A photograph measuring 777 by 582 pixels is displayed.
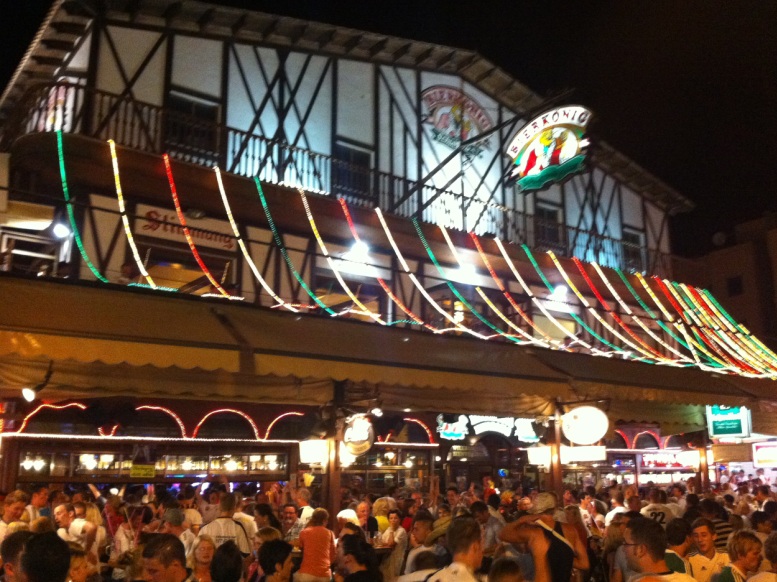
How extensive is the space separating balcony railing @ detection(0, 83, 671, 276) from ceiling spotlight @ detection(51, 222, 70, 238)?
5.19ft

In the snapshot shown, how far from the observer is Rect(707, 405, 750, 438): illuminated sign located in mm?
15305

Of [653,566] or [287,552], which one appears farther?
[287,552]

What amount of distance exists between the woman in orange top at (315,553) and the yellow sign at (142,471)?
6.56 metres

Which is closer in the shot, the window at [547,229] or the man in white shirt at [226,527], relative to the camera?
the man in white shirt at [226,527]

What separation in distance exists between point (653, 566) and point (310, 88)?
42.6 feet

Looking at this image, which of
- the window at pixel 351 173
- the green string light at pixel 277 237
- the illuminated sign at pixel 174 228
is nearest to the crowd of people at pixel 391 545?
the green string light at pixel 277 237

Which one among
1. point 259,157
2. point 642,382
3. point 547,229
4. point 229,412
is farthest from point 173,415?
point 547,229

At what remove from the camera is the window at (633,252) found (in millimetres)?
20859

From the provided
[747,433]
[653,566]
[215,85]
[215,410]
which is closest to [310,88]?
[215,85]

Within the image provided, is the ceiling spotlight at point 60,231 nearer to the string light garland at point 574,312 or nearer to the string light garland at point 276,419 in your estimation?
the string light garland at point 574,312

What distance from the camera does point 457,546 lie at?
4.96 metres

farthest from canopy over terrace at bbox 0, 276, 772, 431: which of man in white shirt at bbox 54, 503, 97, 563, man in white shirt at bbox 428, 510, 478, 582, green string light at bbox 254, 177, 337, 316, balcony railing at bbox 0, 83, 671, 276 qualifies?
man in white shirt at bbox 428, 510, 478, 582

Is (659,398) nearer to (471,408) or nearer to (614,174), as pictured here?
(471,408)

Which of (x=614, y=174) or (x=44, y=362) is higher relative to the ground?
(x=614, y=174)
